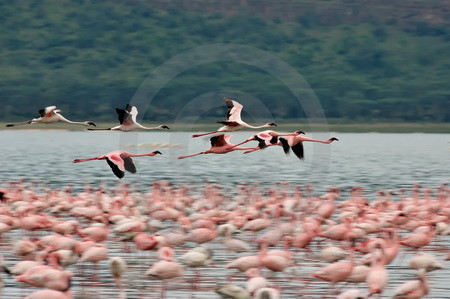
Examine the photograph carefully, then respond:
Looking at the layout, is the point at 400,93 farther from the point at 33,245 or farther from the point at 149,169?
the point at 33,245

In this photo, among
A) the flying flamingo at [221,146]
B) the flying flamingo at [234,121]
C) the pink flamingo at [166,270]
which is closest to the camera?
Answer: the pink flamingo at [166,270]

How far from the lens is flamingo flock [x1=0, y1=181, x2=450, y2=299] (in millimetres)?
15398

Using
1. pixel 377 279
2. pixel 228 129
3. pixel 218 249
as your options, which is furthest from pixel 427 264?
pixel 228 129

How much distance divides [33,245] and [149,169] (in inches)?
1564

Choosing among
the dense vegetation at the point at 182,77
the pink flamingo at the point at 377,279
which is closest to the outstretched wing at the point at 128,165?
the pink flamingo at the point at 377,279

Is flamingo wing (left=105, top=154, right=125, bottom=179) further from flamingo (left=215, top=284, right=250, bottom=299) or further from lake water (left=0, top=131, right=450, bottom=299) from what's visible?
flamingo (left=215, top=284, right=250, bottom=299)

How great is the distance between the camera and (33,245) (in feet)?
58.3

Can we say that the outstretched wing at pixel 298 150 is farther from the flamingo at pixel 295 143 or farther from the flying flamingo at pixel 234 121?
the flying flamingo at pixel 234 121

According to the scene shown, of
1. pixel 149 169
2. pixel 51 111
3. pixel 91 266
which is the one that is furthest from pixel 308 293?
pixel 149 169

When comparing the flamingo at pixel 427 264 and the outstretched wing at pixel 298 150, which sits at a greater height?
the outstretched wing at pixel 298 150

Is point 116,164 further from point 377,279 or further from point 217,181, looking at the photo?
point 217,181

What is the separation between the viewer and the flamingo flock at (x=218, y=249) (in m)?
15.4

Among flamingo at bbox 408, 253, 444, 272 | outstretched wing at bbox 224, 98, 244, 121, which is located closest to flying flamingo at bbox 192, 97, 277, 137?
outstretched wing at bbox 224, 98, 244, 121

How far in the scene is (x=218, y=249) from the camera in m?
20.4
